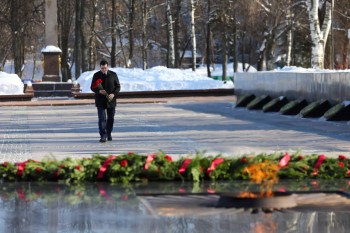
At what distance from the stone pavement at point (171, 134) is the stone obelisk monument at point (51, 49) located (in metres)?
19.3

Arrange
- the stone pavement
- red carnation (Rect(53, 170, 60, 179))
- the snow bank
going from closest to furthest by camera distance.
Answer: red carnation (Rect(53, 170, 60, 179)) → the stone pavement → the snow bank

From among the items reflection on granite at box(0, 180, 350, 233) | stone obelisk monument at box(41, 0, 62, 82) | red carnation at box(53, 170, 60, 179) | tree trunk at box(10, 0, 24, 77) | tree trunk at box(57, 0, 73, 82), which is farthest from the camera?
tree trunk at box(57, 0, 73, 82)

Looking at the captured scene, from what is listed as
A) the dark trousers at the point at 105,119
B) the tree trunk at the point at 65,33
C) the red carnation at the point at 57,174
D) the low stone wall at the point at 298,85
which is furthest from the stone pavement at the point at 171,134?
the tree trunk at the point at 65,33

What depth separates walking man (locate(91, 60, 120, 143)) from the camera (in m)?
20.2

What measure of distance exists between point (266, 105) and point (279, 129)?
9.02 meters

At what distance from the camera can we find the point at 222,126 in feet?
84.0

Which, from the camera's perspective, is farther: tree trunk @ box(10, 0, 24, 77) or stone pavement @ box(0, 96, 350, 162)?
tree trunk @ box(10, 0, 24, 77)

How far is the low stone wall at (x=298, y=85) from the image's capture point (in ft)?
90.1

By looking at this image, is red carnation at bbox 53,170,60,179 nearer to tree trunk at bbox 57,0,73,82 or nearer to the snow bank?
the snow bank

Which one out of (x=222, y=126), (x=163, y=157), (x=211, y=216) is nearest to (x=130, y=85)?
(x=222, y=126)

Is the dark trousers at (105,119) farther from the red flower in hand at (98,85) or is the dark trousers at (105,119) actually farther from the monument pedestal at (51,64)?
the monument pedestal at (51,64)

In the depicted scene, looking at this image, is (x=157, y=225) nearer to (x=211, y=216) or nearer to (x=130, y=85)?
(x=211, y=216)

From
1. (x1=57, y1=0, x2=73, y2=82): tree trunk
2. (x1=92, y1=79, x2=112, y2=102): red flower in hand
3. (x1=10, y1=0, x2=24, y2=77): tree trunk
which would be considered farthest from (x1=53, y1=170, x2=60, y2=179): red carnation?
(x1=57, y1=0, x2=73, y2=82): tree trunk

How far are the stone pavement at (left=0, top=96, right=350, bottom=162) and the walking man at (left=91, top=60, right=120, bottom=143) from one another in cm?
41
